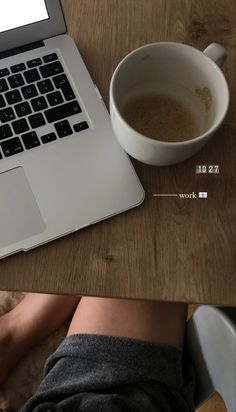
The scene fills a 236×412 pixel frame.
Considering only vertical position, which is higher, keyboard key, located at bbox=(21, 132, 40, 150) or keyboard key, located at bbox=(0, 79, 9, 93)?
keyboard key, located at bbox=(0, 79, 9, 93)

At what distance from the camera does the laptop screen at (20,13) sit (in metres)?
0.48

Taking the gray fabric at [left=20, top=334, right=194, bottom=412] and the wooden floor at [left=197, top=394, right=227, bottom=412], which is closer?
the gray fabric at [left=20, top=334, right=194, bottom=412]

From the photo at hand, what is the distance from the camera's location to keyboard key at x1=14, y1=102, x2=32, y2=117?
51cm

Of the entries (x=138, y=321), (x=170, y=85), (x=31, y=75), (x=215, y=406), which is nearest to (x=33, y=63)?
(x=31, y=75)

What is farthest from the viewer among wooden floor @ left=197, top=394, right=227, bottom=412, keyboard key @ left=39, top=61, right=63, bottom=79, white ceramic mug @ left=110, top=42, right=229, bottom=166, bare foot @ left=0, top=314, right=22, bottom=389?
wooden floor @ left=197, top=394, right=227, bottom=412

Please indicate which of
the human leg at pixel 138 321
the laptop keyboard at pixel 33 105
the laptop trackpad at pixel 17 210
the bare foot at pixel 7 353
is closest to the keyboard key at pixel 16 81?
the laptop keyboard at pixel 33 105

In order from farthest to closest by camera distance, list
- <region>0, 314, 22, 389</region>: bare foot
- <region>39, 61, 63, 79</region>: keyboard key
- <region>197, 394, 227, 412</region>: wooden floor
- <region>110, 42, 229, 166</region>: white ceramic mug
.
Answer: <region>197, 394, 227, 412</region>: wooden floor
<region>0, 314, 22, 389</region>: bare foot
<region>39, 61, 63, 79</region>: keyboard key
<region>110, 42, 229, 166</region>: white ceramic mug

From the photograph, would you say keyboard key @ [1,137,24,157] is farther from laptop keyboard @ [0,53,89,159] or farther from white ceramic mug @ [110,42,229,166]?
white ceramic mug @ [110,42,229,166]

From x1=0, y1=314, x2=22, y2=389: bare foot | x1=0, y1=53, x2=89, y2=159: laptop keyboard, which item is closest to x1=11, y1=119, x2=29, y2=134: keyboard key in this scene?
x1=0, y1=53, x2=89, y2=159: laptop keyboard

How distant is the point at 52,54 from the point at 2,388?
0.49 m

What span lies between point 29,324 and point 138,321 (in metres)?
0.22

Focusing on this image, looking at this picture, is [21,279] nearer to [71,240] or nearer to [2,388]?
[71,240]

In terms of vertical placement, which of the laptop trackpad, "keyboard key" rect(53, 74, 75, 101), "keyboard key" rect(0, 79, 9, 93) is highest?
"keyboard key" rect(0, 79, 9, 93)

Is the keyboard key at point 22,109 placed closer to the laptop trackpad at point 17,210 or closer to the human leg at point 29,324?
the laptop trackpad at point 17,210
